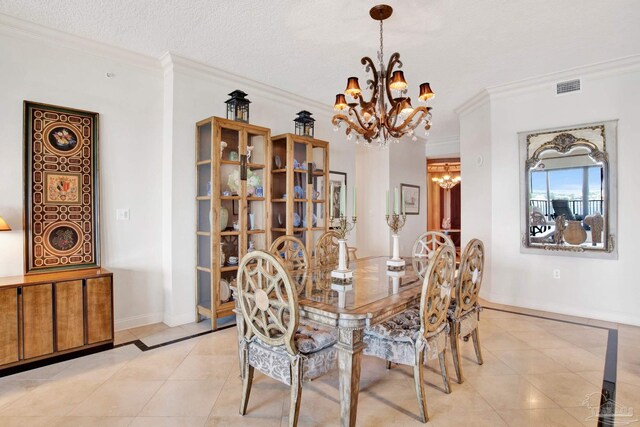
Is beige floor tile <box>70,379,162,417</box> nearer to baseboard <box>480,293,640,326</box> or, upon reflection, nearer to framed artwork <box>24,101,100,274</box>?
framed artwork <box>24,101,100,274</box>

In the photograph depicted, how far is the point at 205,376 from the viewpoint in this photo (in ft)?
8.13

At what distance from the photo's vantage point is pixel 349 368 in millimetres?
1770

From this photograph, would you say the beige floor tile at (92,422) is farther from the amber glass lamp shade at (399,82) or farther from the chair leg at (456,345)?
the amber glass lamp shade at (399,82)

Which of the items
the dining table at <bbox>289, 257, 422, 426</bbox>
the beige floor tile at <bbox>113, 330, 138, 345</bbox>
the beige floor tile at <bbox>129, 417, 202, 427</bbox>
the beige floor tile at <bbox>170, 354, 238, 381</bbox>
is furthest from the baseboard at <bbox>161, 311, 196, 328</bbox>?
the dining table at <bbox>289, 257, 422, 426</bbox>

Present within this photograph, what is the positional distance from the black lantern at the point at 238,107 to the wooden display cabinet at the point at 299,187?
572mm

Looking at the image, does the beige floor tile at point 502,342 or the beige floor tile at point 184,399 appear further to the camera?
the beige floor tile at point 502,342

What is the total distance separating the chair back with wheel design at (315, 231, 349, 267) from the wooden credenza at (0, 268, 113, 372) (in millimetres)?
1843

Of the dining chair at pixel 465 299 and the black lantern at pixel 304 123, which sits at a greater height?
the black lantern at pixel 304 123

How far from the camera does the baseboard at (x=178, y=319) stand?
139 inches

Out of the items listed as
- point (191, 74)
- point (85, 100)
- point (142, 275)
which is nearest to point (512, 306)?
point (142, 275)

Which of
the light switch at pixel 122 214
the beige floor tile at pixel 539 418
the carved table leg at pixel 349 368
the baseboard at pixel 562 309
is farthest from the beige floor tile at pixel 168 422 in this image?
the baseboard at pixel 562 309

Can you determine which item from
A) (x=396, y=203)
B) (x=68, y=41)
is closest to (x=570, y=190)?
(x=396, y=203)

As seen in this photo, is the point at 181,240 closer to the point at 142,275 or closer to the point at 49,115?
the point at 142,275

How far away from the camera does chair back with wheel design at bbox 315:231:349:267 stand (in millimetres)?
3475
